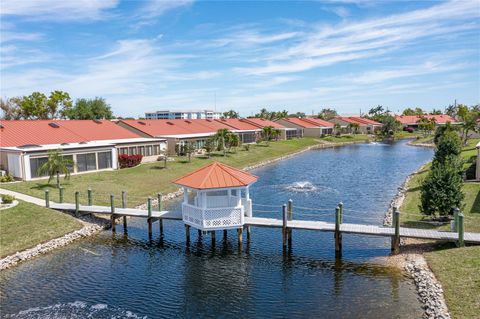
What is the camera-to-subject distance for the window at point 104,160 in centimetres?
4859

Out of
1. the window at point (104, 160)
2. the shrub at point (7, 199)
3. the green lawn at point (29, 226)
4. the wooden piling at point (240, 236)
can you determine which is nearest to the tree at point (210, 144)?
the window at point (104, 160)

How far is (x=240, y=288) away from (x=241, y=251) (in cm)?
540

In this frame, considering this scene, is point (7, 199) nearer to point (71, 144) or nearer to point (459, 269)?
point (71, 144)

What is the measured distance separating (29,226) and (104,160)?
21.4 meters

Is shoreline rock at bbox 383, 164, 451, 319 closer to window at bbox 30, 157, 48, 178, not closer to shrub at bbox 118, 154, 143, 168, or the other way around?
window at bbox 30, 157, 48, 178

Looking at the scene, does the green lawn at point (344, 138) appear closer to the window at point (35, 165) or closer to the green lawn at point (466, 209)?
the green lawn at point (466, 209)

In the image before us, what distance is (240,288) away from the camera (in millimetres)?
20703

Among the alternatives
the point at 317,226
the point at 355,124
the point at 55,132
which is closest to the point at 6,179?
the point at 55,132

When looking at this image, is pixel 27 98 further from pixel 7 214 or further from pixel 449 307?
pixel 449 307

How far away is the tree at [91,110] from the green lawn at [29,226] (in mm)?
71947

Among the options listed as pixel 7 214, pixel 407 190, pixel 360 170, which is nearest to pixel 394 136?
pixel 360 170

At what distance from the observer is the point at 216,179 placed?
85.1ft

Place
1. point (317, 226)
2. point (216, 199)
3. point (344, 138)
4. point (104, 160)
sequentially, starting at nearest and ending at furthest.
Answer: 1. point (317, 226)
2. point (216, 199)
3. point (104, 160)
4. point (344, 138)

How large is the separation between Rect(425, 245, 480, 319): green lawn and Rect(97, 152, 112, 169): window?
36963 millimetres
